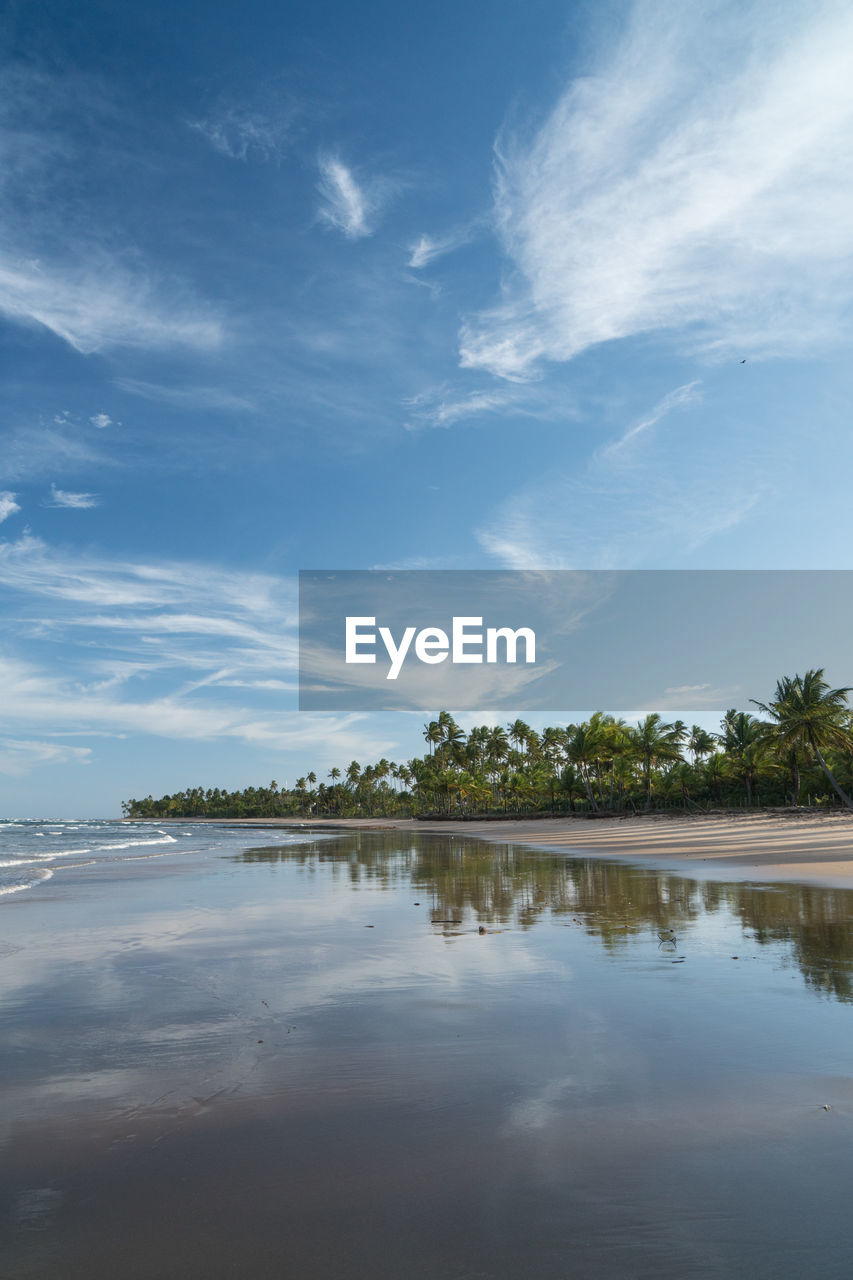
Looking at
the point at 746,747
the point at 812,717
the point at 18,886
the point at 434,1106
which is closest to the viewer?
the point at 434,1106

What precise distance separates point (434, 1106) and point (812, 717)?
188 feet

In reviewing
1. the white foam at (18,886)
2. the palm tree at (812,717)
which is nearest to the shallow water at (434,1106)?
the white foam at (18,886)

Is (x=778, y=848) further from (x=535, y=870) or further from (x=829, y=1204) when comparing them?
(x=829, y=1204)

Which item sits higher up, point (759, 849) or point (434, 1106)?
point (434, 1106)

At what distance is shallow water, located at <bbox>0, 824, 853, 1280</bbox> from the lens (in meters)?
3.40

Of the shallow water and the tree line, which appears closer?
the shallow water

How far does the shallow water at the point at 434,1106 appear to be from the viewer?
11.1ft

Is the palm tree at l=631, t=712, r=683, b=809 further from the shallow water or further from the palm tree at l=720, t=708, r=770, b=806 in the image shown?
the shallow water

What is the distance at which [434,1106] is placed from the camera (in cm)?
498

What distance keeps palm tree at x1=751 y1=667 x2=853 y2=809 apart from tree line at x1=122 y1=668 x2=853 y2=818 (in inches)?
3.2

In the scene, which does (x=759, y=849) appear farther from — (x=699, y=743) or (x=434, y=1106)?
(x=699, y=743)

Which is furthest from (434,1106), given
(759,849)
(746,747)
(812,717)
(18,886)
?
(746,747)

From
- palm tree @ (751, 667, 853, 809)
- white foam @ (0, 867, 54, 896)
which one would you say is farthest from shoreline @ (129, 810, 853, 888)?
white foam @ (0, 867, 54, 896)

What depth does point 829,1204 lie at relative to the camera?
3.62m
